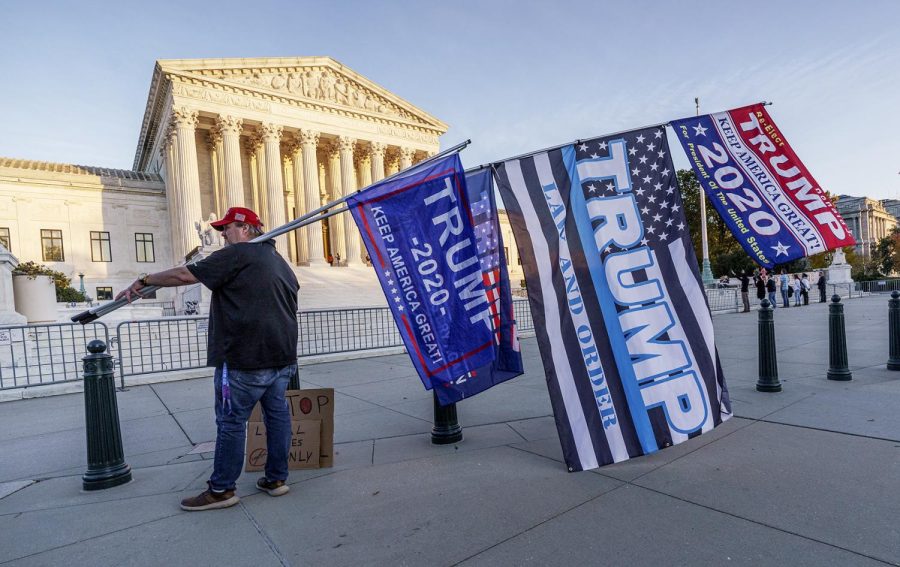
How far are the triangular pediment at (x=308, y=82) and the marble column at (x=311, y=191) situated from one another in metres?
2.88

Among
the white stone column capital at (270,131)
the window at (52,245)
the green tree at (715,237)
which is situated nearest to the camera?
the window at (52,245)

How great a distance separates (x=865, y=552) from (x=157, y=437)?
6022 mm

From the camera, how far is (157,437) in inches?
215

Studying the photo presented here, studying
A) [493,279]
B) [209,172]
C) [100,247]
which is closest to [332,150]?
[209,172]

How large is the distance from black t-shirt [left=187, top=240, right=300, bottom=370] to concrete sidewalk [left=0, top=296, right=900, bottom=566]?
1045 mm

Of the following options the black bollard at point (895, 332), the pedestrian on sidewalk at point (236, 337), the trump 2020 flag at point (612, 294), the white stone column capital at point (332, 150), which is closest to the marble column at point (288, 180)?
the white stone column capital at point (332, 150)

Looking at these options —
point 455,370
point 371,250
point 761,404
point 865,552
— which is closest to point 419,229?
point 371,250

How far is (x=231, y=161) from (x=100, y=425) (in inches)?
1265

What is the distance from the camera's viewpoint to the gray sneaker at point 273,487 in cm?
362

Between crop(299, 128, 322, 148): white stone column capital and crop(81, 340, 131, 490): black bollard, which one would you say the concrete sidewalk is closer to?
crop(81, 340, 131, 490): black bollard

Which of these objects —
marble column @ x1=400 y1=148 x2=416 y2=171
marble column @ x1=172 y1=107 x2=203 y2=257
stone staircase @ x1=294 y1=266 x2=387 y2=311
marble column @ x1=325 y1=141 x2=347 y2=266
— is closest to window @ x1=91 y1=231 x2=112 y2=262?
marble column @ x1=172 y1=107 x2=203 y2=257

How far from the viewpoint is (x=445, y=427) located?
15.5 ft

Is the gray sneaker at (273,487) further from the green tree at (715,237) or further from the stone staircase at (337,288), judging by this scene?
the green tree at (715,237)

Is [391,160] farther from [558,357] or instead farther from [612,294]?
[558,357]
